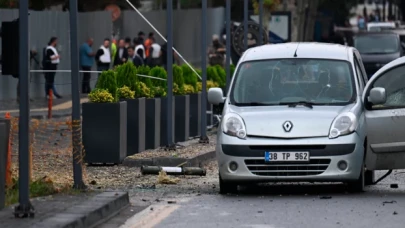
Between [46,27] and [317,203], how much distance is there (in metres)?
27.8

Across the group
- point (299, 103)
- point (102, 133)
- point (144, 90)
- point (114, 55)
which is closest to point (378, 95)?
point (299, 103)

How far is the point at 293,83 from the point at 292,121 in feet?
3.77

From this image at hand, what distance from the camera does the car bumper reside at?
48.8ft

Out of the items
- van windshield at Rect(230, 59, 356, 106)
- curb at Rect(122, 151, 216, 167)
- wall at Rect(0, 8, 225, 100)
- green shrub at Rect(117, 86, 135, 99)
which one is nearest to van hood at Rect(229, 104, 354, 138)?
van windshield at Rect(230, 59, 356, 106)

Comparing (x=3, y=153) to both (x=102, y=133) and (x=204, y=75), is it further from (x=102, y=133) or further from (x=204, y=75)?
(x=204, y=75)

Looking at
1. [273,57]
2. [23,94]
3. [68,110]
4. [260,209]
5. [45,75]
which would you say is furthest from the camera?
[45,75]

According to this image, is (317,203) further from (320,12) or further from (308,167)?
(320,12)

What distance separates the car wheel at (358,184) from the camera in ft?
50.2

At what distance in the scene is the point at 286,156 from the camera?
14867mm

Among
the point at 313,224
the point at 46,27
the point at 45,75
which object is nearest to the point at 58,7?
the point at 46,27

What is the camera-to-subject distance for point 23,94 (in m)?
12.0

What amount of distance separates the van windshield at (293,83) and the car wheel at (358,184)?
2.97ft

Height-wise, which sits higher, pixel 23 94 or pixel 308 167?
pixel 23 94

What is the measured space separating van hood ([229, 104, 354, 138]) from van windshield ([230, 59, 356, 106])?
0.46m
